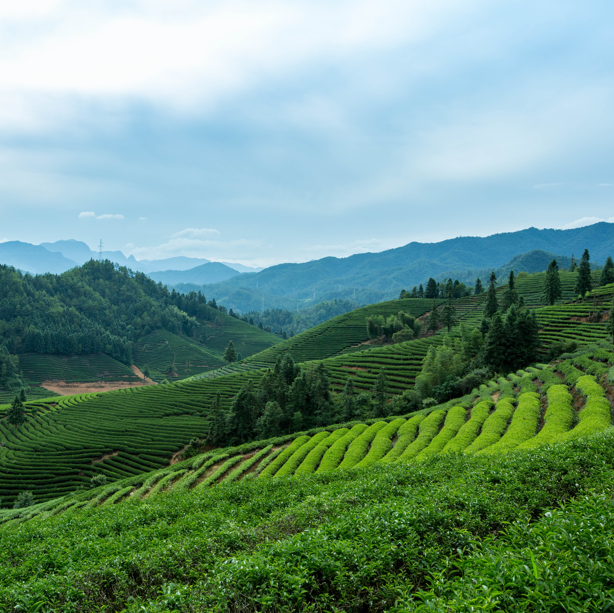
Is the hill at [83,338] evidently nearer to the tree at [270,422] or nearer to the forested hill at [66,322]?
the forested hill at [66,322]

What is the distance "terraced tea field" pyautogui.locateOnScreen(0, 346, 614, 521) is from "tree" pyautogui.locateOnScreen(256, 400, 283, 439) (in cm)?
1057

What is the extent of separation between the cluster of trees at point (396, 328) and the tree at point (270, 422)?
54936 millimetres

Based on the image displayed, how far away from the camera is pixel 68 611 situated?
599 centimetres

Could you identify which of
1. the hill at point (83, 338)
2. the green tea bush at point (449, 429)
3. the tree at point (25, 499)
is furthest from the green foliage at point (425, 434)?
the hill at point (83, 338)

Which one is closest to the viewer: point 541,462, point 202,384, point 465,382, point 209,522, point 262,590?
point 262,590

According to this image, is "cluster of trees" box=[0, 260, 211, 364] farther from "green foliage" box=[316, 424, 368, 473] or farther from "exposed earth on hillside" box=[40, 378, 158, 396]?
"green foliage" box=[316, 424, 368, 473]

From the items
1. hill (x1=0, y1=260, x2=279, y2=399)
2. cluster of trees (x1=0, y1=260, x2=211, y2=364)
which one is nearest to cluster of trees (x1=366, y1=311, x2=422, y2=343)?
hill (x1=0, y1=260, x2=279, y2=399)

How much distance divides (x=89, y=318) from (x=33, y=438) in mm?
149682

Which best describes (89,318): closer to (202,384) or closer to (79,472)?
(202,384)

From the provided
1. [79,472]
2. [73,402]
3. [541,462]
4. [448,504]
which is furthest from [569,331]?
[73,402]

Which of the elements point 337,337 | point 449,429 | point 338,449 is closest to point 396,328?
point 337,337

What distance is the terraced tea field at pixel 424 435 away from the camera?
69.1 feet

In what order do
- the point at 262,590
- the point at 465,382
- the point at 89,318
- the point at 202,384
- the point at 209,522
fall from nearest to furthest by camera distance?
the point at 262,590, the point at 209,522, the point at 465,382, the point at 202,384, the point at 89,318

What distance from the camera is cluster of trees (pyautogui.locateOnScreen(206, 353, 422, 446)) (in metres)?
44.6
